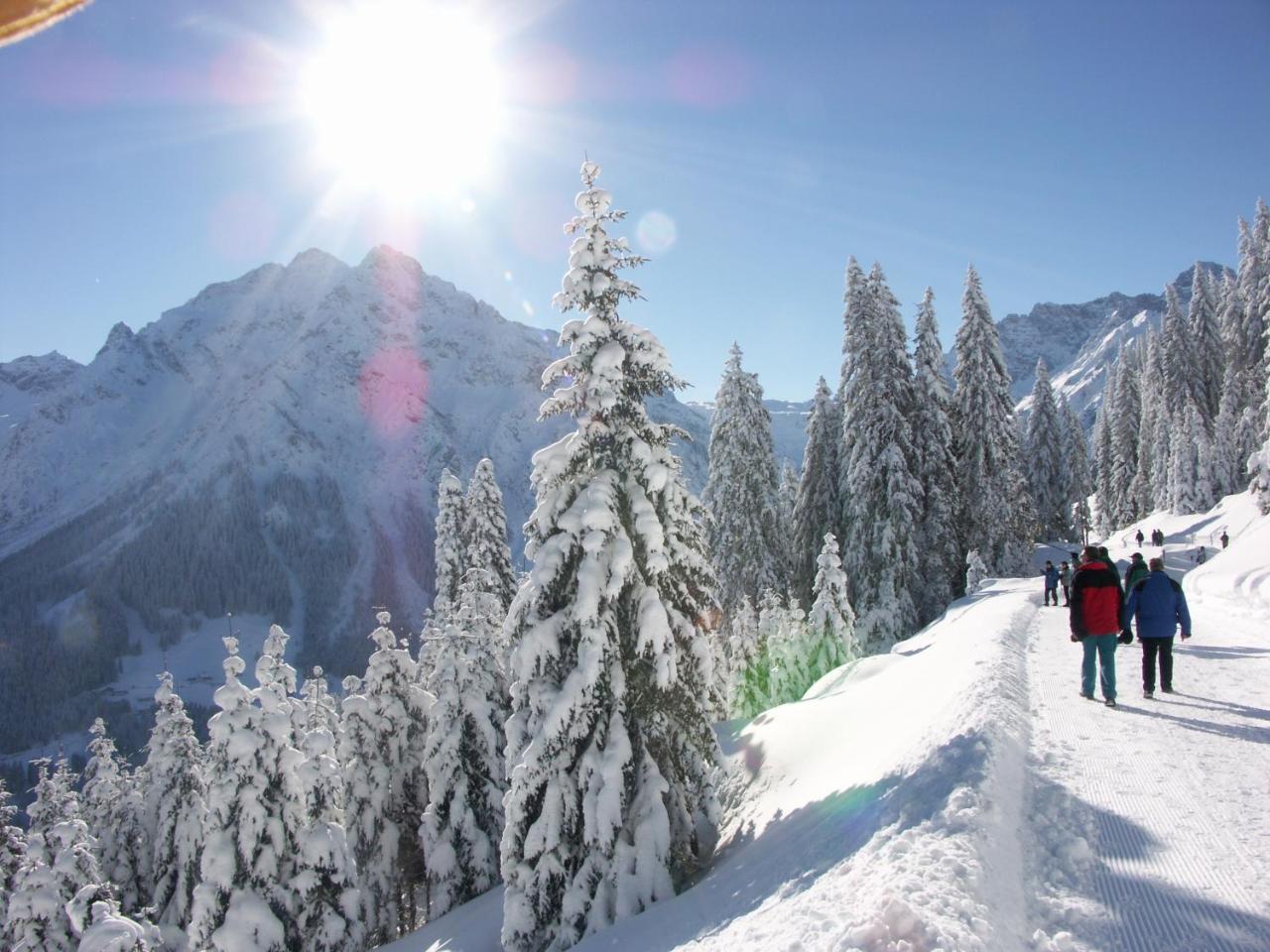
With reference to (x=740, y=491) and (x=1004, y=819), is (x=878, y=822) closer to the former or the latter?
(x=1004, y=819)

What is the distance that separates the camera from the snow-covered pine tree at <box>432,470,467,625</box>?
35688mm

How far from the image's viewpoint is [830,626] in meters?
26.2

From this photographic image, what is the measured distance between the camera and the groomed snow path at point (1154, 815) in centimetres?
474

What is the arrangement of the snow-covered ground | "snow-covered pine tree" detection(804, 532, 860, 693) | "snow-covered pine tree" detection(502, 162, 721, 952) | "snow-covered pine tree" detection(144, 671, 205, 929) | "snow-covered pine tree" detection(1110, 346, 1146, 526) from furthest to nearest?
"snow-covered pine tree" detection(1110, 346, 1146, 526) → "snow-covered pine tree" detection(804, 532, 860, 693) → "snow-covered pine tree" detection(144, 671, 205, 929) → "snow-covered pine tree" detection(502, 162, 721, 952) → the snow-covered ground

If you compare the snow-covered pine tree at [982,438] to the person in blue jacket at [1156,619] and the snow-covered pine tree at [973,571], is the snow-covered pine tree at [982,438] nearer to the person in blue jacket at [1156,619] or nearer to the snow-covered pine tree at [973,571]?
the snow-covered pine tree at [973,571]

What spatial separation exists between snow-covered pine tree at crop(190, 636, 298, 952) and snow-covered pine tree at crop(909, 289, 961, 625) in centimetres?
2406

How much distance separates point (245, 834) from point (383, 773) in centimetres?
607

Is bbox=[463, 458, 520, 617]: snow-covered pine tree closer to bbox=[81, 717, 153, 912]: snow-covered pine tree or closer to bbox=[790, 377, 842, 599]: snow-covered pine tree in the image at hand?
bbox=[790, 377, 842, 599]: snow-covered pine tree

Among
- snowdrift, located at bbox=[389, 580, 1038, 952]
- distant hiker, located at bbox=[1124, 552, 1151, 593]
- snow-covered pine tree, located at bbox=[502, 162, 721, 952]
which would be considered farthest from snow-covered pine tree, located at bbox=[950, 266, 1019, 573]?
snow-covered pine tree, located at bbox=[502, 162, 721, 952]

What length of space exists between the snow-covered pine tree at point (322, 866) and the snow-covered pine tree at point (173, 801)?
7717 mm

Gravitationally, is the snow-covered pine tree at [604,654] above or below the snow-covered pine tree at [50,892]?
above

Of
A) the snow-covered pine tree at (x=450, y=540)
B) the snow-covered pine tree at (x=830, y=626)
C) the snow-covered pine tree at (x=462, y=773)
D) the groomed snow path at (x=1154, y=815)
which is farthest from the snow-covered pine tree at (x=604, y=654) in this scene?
the snow-covered pine tree at (x=450, y=540)

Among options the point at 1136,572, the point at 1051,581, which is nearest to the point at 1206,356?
the point at 1051,581

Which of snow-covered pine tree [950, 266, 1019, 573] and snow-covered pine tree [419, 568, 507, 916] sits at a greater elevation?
snow-covered pine tree [950, 266, 1019, 573]
